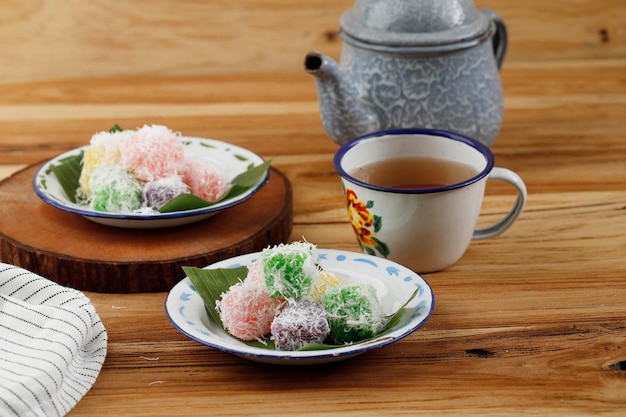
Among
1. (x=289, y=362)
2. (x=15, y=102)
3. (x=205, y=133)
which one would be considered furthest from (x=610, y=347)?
(x=15, y=102)

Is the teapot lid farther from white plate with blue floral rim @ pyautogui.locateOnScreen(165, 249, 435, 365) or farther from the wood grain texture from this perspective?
the wood grain texture

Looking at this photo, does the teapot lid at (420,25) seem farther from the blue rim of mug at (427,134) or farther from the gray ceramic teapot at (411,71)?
the blue rim of mug at (427,134)

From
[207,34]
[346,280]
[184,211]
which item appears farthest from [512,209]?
[207,34]

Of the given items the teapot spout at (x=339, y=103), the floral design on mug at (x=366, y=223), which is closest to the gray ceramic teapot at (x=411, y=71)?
the teapot spout at (x=339, y=103)

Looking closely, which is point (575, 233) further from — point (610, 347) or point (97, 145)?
point (97, 145)

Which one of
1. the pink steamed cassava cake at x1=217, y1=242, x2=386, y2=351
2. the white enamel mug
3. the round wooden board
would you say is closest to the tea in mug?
the white enamel mug

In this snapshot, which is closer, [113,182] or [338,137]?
[113,182]

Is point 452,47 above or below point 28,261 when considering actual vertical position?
above

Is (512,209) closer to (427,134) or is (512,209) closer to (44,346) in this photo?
(427,134)
